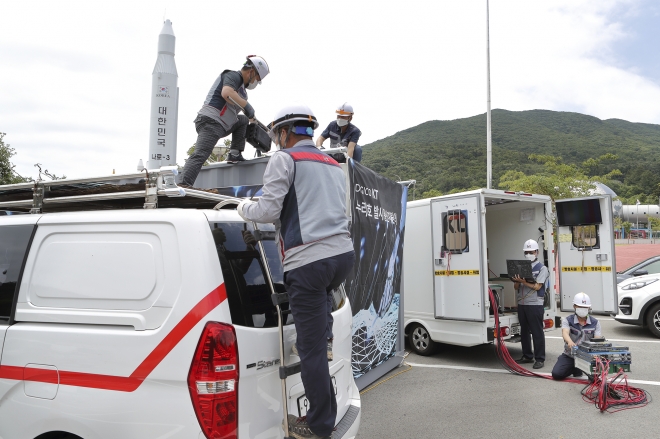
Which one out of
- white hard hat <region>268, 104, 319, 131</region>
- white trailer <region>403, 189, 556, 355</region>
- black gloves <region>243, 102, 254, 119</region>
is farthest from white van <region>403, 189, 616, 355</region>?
white hard hat <region>268, 104, 319, 131</region>

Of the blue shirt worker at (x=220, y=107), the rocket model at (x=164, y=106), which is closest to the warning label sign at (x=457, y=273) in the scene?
the blue shirt worker at (x=220, y=107)

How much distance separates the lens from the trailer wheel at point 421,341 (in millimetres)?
7958

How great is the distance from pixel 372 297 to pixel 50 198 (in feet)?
12.5

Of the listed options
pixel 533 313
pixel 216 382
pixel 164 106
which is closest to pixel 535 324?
pixel 533 313

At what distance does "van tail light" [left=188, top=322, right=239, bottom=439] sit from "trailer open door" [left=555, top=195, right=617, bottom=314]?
7.37 meters

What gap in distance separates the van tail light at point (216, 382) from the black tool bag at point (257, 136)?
357 cm

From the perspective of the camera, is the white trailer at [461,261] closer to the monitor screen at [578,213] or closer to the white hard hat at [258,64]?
the monitor screen at [578,213]

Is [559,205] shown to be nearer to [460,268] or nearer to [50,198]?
[460,268]

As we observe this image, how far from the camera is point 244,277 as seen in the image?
8.22ft

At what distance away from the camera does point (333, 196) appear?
278 cm

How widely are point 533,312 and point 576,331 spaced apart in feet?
2.57

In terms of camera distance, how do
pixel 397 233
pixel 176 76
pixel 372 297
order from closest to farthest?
pixel 372 297 < pixel 397 233 < pixel 176 76

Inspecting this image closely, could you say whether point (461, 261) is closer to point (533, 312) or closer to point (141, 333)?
point (533, 312)

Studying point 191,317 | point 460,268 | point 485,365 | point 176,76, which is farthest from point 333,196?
point 176,76
